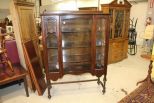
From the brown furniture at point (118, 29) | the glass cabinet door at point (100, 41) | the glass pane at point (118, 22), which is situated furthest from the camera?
the glass pane at point (118, 22)

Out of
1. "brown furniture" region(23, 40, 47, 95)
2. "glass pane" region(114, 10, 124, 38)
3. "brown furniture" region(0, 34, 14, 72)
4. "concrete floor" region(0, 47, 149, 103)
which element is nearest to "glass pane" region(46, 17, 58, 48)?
"brown furniture" region(23, 40, 47, 95)

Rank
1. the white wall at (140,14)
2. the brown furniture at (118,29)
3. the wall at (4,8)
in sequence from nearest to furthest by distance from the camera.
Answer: the brown furniture at (118,29) → the wall at (4,8) → the white wall at (140,14)

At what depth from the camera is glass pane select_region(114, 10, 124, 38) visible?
14.3 ft

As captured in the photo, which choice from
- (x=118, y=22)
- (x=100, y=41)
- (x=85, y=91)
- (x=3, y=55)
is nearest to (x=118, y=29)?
(x=118, y=22)

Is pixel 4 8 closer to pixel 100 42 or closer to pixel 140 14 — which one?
pixel 100 42

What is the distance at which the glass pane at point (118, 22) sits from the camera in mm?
4363

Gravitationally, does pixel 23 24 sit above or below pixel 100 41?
above

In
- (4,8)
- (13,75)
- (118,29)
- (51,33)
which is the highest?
(4,8)

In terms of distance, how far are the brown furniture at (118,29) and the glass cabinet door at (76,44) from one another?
1.61 meters

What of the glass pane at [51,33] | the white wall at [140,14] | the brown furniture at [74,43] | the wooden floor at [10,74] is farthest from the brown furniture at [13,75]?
the white wall at [140,14]

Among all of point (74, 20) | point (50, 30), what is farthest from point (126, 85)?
point (50, 30)

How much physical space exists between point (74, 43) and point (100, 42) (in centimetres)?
50

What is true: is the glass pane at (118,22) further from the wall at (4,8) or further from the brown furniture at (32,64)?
the wall at (4,8)

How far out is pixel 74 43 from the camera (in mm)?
2875
